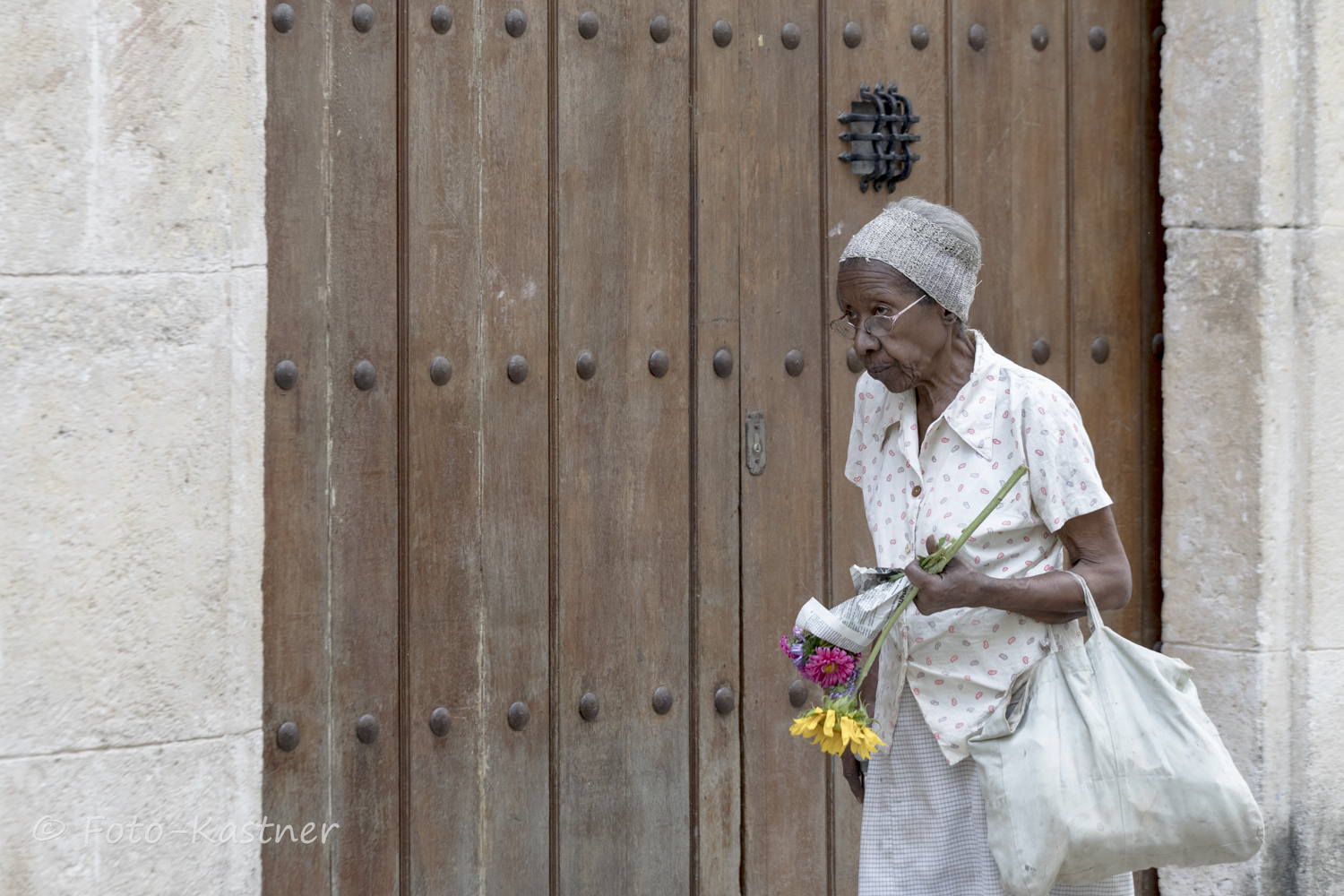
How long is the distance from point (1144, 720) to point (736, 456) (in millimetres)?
1014

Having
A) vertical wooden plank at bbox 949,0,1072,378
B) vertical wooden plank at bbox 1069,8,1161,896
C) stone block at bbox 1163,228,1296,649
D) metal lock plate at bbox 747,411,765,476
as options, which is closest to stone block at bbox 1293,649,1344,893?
stone block at bbox 1163,228,1296,649

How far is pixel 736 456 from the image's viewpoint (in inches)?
98.3

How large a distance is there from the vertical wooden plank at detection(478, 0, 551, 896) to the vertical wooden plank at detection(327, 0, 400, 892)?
16 centimetres

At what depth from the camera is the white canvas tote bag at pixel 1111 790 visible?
5.31 ft

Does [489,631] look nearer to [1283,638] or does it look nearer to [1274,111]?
[1283,638]

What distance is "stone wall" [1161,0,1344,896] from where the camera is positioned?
2.56 metres

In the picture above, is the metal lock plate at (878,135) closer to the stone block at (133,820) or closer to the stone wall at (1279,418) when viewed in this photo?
the stone wall at (1279,418)

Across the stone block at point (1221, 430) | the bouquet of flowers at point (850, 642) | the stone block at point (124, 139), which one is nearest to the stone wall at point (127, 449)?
the stone block at point (124, 139)

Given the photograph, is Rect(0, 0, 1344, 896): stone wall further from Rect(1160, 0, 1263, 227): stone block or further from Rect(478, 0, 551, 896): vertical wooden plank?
Rect(1160, 0, 1263, 227): stone block

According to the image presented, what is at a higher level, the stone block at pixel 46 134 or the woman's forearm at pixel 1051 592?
the stone block at pixel 46 134

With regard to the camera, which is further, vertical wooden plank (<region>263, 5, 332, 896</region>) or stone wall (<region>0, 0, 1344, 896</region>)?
vertical wooden plank (<region>263, 5, 332, 896</region>)

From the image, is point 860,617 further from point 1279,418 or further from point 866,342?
point 1279,418

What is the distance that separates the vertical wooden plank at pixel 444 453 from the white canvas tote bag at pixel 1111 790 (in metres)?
1.01

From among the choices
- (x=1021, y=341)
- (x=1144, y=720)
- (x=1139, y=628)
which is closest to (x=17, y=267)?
(x=1144, y=720)
